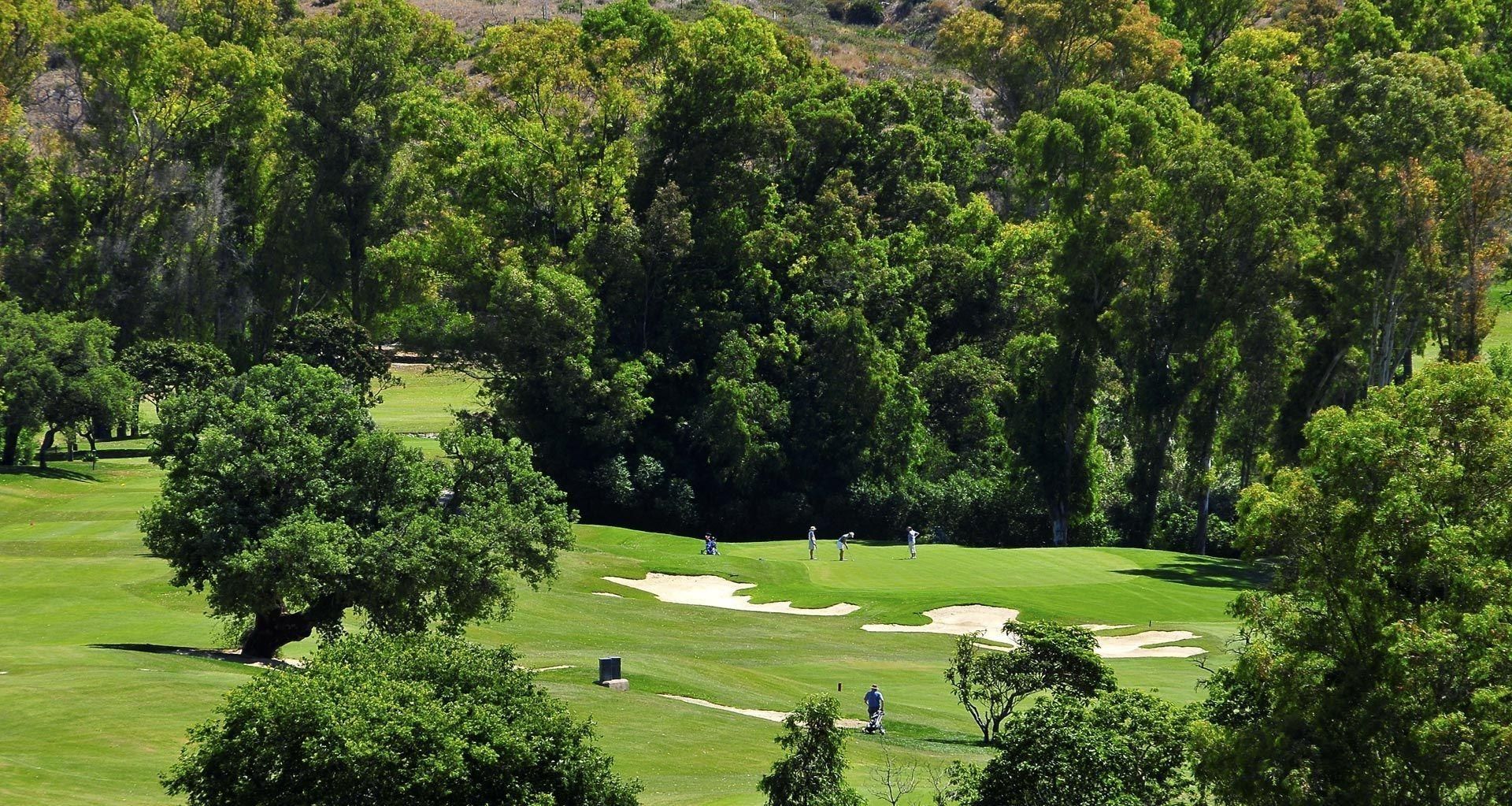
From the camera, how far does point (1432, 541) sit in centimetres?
2091

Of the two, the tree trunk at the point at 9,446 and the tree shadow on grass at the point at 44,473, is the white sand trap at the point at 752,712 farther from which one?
the tree trunk at the point at 9,446

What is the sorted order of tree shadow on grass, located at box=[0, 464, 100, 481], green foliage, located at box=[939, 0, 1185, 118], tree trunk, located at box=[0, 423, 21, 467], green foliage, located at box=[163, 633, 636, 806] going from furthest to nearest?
green foliage, located at box=[939, 0, 1185, 118] → tree trunk, located at box=[0, 423, 21, 467] → tree shadow on grass, located at box=[0, 464, 100, 481] → green foliage, located at box=[163, 633, 636, 806]

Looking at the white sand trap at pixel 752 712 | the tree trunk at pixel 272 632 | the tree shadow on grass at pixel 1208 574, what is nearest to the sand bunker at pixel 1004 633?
Answer: the white sand trap at pixel 752 712

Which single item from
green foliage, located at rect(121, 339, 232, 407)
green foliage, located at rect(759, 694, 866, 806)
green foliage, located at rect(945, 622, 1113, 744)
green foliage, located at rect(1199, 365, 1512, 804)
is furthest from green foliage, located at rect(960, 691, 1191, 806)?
green foliage, located at rect(121, 339, 232, 407)

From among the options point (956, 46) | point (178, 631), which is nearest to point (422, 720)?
point (178, 631)

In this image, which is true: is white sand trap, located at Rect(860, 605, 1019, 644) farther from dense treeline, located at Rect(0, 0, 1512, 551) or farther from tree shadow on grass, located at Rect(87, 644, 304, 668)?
dense treeline, located at Rect(0, 0, 1512, 551)

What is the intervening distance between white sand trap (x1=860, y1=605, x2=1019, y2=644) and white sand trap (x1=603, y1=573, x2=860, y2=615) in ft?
9.02

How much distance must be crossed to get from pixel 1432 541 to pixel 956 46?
91.6m

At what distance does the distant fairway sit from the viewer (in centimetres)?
2964

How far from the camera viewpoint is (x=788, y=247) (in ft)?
269

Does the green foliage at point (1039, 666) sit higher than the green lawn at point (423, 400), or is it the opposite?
the green lawn at point (423, 400)

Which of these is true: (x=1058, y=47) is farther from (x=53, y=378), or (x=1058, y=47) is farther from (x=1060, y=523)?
(x=53, y=378)

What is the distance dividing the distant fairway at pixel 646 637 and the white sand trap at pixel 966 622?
24.1 inches

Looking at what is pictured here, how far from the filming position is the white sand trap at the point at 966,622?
5050 centimetres
